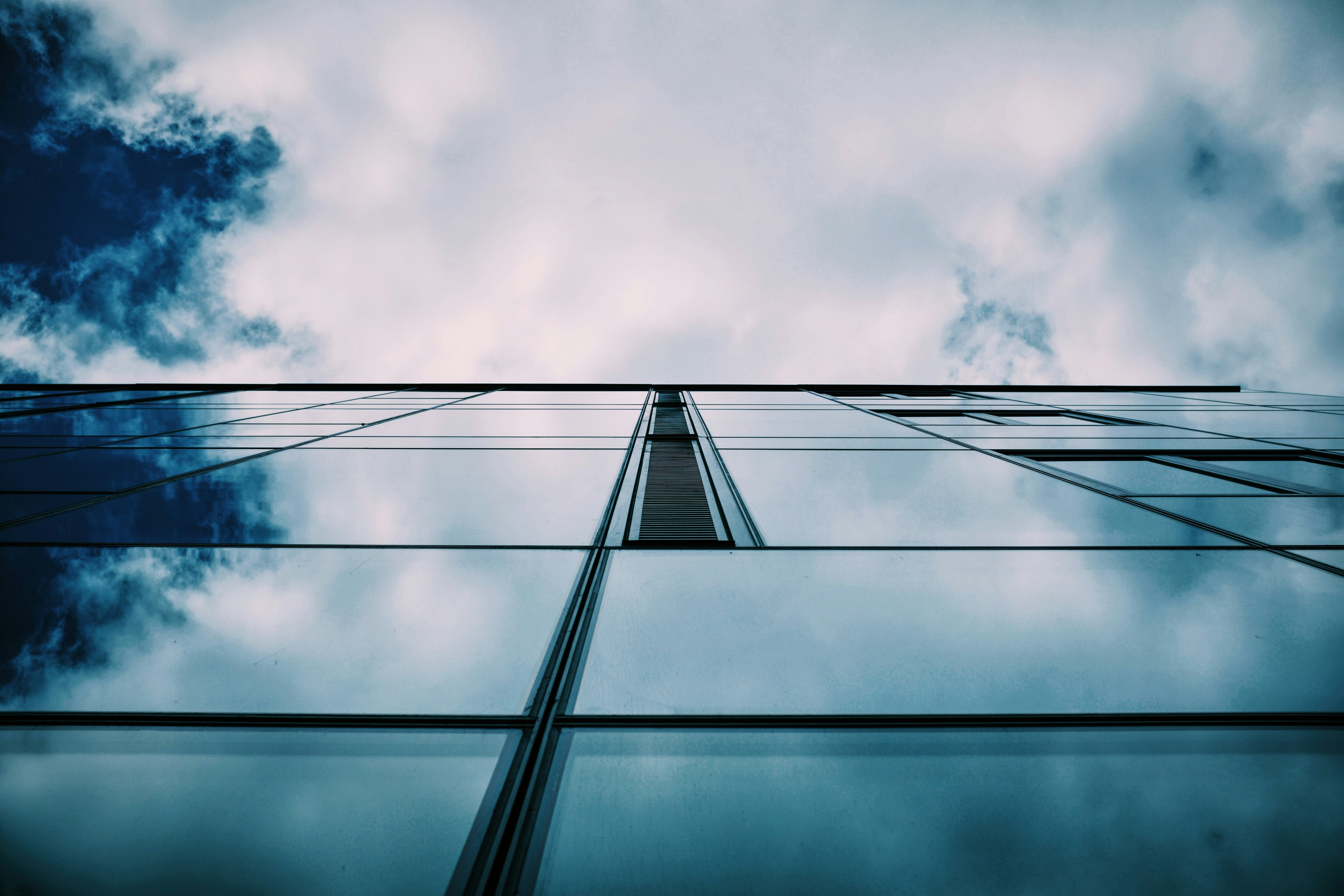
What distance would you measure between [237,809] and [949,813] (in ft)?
7.14

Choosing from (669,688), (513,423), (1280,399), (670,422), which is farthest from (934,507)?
(1280,399)

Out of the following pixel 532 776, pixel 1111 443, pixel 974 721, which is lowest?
pixel 532 776

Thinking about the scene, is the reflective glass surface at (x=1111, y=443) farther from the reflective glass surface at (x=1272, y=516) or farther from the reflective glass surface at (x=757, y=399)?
the reflective glass surface at (x=757, y=399)

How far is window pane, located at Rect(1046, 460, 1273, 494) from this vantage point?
4930 mm

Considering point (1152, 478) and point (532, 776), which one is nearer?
point (532, 776)

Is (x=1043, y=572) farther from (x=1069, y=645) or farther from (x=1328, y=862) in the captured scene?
(x=1328, y=862)

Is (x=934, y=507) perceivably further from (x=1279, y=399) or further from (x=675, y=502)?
(x=1279, y=399)

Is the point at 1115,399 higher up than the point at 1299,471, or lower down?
higher up

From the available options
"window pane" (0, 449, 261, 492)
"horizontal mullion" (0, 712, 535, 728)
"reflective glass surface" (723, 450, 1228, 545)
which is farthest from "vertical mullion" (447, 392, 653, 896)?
"window pane" (0, 449, 261, 492)

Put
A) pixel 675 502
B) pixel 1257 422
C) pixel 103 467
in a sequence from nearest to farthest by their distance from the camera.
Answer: pixel 675 502, pixel 103 467, pixel 1257 422

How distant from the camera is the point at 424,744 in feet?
6.74

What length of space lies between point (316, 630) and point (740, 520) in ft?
8.65

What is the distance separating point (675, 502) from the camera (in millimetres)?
4812

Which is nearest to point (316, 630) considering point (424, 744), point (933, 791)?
point (424, 744)
